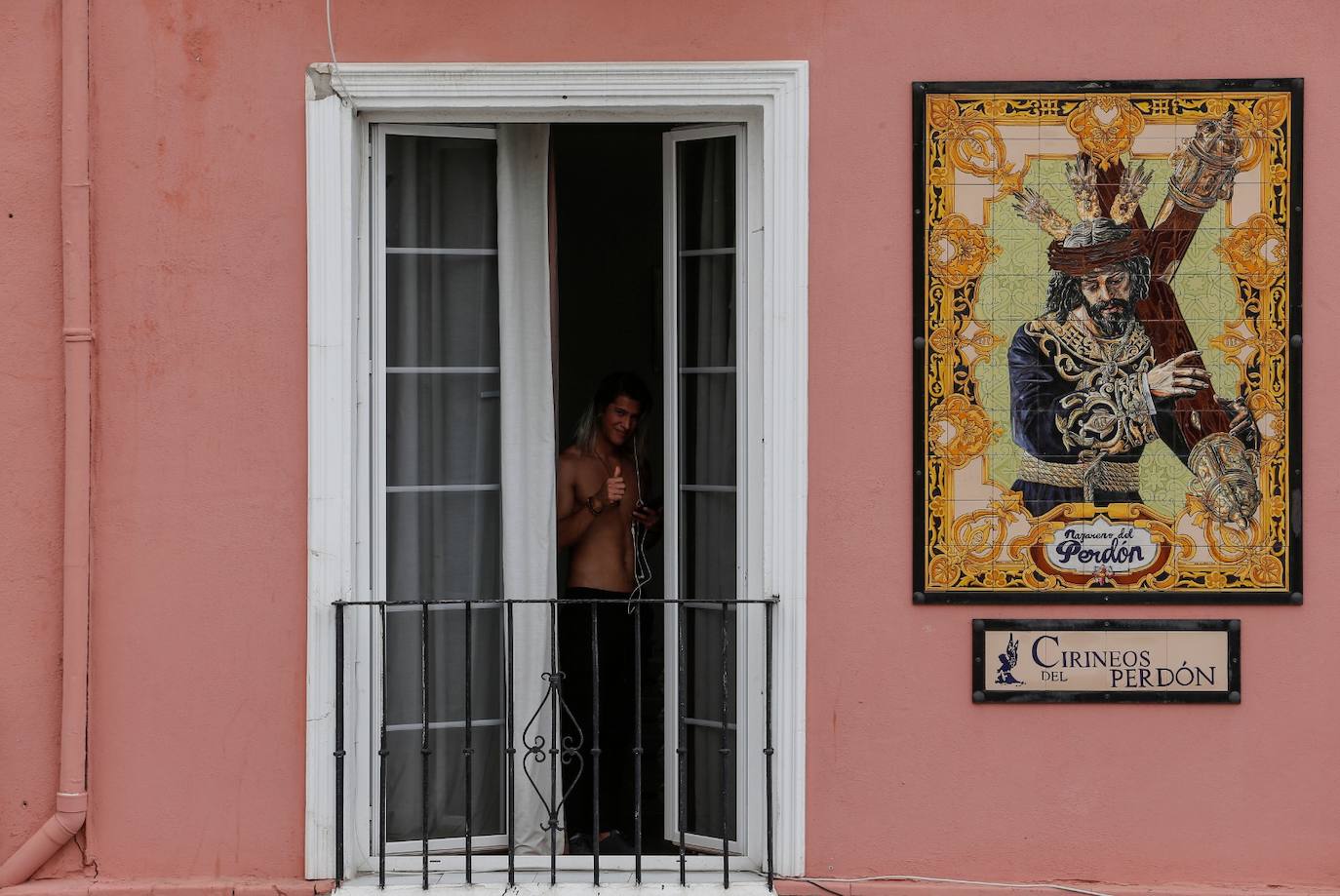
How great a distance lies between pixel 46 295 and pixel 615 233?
4.07m

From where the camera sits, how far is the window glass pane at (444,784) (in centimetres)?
453

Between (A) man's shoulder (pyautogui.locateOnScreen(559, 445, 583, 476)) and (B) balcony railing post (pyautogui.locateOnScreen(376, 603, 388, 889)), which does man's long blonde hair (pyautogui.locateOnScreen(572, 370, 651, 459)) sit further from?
(B) balcony railing post (pyautogui.locateOnScreen(376, 603, 388, 889))

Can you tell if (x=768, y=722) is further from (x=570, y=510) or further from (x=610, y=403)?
(x=610, y=403)

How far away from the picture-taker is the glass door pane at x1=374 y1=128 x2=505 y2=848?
4.52 metres

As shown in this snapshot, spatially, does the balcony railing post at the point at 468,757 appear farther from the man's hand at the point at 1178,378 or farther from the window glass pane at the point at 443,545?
the man's hand at the point at 1178,378

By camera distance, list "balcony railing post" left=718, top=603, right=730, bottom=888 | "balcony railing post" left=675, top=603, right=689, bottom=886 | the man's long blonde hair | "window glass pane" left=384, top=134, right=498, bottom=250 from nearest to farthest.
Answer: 1. "balcony railing post" left=718, top=603, right=730, bottom=888
2. "balcony railing post" left=675, top=603, right=689, bottom=886
3. "window glass pane" left=384, top=134, right=498, bottom=250
4. the man's long blonde hair

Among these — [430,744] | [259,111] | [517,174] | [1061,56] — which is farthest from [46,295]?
[1061,56]

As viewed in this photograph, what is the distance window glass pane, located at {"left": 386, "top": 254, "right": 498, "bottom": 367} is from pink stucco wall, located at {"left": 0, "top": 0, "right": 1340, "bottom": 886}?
1.18 ft

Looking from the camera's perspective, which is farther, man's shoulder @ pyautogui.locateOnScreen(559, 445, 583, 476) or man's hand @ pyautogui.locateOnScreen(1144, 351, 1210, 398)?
man's shoulder @ pyautogui.locateOnScreen(559, 445, 583, 476)

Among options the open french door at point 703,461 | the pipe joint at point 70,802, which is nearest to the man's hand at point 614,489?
the open french door at point 703,461

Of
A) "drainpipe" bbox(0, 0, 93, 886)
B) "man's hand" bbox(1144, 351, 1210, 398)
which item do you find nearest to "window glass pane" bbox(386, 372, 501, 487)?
"drainpipe" bbox(0, 0, 93, 886)

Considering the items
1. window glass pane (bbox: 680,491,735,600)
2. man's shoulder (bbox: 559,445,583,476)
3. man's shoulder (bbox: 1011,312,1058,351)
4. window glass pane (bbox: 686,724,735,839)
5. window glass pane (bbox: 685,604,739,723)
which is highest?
man's shoulder (bbox: 1011,312,1058,351)

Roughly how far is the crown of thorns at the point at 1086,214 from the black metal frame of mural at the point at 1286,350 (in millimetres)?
280

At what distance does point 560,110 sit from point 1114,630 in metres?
2.60
